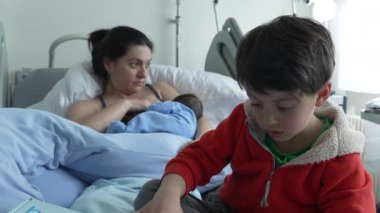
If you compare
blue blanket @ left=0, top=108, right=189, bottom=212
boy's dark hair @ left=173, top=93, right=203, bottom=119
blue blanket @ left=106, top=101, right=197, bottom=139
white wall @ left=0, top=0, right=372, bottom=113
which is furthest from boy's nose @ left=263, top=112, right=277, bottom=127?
white wall @ left=0, top=0, right=372, bottom=113

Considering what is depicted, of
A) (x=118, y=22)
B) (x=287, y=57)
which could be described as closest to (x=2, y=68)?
(x=118, y=22)

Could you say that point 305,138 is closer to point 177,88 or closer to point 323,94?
point 323,94

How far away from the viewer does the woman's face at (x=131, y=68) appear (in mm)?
1703

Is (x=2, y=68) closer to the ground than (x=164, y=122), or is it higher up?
higher up

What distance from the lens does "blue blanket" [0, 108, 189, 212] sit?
1.05 m

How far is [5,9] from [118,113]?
1.05 meters

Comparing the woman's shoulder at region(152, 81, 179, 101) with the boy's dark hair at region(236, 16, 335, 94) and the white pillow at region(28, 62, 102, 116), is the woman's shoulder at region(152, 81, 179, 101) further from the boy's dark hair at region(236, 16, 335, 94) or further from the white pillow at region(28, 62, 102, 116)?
the boy's dark hair at region(236, 16, 335, 94)

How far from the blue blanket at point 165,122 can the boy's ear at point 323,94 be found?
0.68m

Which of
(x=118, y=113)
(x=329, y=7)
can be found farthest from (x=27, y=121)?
(x=329, y=7)

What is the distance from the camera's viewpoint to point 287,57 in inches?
28.9

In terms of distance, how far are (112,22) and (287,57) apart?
1.90 m

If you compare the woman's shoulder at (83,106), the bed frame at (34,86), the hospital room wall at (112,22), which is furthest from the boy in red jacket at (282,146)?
the hospital room wall at (112,22)

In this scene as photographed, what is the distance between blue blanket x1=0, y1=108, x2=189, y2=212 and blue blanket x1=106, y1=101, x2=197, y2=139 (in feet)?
0.64

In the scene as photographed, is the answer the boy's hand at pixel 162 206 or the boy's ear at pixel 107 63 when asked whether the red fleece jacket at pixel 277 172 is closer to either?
the boy's hand at pixel 162 206
